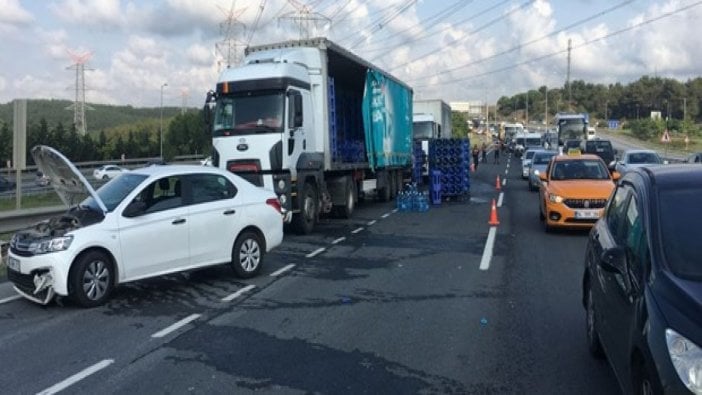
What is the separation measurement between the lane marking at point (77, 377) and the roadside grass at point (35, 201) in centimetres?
2568

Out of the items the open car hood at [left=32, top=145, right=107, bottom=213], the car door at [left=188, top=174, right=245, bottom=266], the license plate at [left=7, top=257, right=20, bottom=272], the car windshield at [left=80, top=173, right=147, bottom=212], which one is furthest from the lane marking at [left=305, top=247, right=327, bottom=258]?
the license plate at [left=7, top=257, right=20, bottom=272]

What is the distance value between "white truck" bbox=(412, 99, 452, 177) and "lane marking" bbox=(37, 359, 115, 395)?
80.7 feet

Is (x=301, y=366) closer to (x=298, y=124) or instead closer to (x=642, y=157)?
(x=298, y=124)

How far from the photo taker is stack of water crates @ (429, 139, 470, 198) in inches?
897

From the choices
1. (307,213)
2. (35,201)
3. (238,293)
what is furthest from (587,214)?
(35,201)

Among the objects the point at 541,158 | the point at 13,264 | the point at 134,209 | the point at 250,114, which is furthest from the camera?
the point at 541,158

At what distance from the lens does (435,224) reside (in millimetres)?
16609

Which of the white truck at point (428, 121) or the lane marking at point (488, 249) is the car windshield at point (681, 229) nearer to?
the lane marking at point (488, 249)

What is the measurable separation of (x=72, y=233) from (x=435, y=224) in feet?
33.2

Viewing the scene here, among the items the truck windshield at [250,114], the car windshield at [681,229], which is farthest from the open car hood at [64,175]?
the car windshield at [681,229]

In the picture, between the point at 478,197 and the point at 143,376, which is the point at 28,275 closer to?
the point at 143,376

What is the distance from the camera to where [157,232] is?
864 cm

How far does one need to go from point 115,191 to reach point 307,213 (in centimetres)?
679

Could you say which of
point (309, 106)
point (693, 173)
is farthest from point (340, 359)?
point (309, 106)
